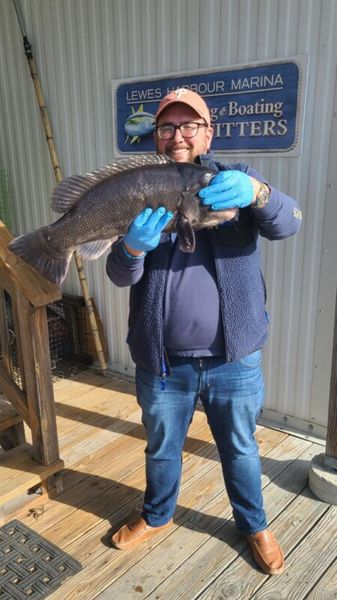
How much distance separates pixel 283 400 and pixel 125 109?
2.57m

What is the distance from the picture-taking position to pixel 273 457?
3.39 meters

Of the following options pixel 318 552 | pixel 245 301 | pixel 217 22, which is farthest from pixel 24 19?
pixel 318 552

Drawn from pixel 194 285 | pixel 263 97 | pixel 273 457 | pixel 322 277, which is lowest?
pixel 273 457

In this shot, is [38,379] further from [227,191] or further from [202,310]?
[227,191]

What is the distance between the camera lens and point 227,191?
1846 millimetres

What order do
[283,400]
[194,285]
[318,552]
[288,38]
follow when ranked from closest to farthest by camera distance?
1. [194,285]
2. [318,552]
3. [288,38]
4. [283,400]

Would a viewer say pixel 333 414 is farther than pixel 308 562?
Yes

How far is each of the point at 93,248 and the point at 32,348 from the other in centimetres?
101

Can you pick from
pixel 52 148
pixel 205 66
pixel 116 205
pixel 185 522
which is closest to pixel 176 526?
pixel 185 522

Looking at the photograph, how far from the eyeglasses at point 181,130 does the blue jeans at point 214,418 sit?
0.95 meters

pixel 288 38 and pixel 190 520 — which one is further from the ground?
pixel 288 38

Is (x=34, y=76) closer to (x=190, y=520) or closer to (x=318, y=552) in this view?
(x=190, y=520)

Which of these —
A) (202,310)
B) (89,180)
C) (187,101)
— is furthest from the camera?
(202,310)

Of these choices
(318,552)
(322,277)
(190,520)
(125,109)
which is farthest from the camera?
(125,109)
